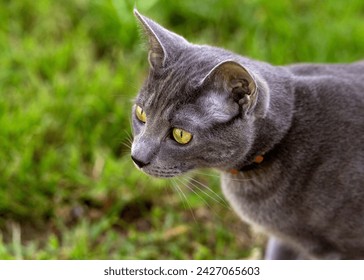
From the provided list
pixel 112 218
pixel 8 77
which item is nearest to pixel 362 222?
pixel 112 218

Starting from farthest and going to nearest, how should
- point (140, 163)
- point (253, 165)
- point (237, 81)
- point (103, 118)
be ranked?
1. point (103, 118)
2. point (253, 165)
3. point (140, 163)
4. point (237, 81)

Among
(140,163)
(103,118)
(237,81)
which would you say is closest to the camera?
(237,81)

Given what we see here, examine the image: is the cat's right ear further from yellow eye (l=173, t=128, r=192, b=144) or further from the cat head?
yellow eye (l=173, t=128, r=192, b=144)

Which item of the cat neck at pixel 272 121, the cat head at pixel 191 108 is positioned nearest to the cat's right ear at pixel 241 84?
the cat head at pixel 191 108

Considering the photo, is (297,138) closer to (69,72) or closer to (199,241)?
(199,241)

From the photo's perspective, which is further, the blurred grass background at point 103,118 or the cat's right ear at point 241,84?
the blurred grass background at point 103,118

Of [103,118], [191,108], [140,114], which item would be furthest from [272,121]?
[103,118]

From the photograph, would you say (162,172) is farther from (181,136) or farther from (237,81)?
(237,81)

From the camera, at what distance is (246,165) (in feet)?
7.00

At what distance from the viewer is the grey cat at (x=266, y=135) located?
191 centimetres

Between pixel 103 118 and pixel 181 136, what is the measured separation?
1118 millimetres

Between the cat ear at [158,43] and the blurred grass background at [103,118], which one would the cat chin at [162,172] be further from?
the blurred grass background at [103,118]

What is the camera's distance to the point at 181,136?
1.93m
